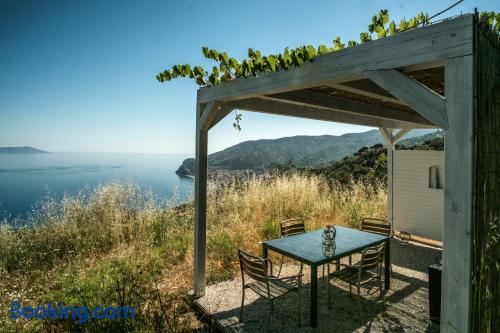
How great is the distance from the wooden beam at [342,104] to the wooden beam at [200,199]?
0.99m

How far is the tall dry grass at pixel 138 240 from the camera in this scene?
333 cm

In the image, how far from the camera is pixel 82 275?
161 inches

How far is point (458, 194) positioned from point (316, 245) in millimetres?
2089

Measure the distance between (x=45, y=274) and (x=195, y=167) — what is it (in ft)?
9.84

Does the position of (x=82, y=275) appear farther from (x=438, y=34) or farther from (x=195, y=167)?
(x=438, y=34)

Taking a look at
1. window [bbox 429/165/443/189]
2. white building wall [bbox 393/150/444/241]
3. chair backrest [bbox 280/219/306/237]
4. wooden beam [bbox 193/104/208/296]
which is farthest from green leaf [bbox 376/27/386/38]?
window [bbox 429/165/443/189]

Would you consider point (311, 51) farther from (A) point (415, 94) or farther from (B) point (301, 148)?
(B) point (301, 148)

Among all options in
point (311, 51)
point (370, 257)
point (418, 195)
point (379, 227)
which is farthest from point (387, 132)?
point (311, 51)

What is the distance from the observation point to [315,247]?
10.9ft

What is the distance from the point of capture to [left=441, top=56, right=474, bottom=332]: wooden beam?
1438 millimetres

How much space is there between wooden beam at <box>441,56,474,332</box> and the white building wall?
4.77 meters

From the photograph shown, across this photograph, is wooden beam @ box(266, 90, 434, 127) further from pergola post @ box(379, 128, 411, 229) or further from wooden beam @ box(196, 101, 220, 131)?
pergola post @ box(379, 128, 411, 229)

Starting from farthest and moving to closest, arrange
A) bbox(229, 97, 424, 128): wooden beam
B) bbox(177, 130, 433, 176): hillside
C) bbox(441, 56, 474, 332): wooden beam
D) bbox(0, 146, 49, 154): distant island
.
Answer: bbox(0, 146, 49, 154): distant island < bbox(177, 130, 433, 176): hillside < bbox(229, 97, 424, 128): wooden beam < bbox(441, 56, 474, 332): wooden beam

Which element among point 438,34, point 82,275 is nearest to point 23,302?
point 82,275
